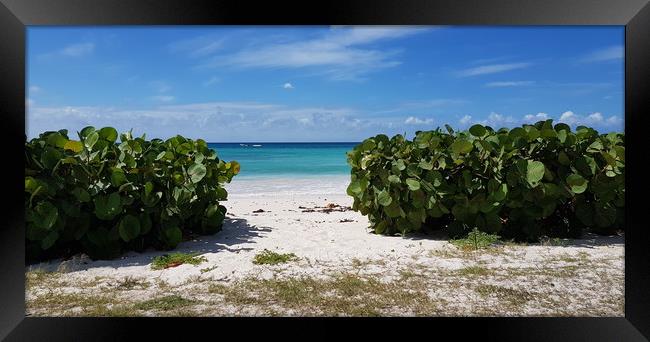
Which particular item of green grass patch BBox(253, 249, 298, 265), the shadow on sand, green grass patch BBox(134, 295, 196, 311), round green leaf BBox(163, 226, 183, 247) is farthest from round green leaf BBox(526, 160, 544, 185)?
round green leaf BBox(163, 226, 183, 247)

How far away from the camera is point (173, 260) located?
14.3 feet

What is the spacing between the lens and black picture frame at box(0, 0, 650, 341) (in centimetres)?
259

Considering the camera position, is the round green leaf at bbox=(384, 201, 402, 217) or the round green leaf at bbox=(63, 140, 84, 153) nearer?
the round green leaf at bbox=(63, 140, 84, 153)

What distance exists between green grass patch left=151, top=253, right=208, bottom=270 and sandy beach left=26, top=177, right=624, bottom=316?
0.08m

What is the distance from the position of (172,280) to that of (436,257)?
8.07ft

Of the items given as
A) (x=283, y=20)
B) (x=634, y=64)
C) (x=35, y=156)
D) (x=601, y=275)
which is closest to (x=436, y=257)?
(x=601, y=275)

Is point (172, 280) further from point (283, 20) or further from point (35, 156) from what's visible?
point (283, 20)

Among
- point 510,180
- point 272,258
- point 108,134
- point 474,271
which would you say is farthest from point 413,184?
point 108,134

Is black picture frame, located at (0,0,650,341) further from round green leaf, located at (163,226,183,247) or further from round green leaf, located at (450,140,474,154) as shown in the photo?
round green leaf, located at (450,140,474,154)

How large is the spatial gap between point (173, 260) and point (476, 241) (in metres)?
3.09

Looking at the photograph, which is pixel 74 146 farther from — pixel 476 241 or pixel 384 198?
pixel 476 241

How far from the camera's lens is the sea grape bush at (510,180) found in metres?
4.96

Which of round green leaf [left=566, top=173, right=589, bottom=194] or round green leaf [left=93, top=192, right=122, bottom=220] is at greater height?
round green leaf [left=566, top=173, right=589, bottom=194]

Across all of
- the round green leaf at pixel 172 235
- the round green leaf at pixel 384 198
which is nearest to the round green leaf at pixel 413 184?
the round green leaf at pixel 384 198
